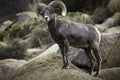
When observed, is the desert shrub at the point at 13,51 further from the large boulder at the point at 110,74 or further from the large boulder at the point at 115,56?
the large boulder at the point at 110,74

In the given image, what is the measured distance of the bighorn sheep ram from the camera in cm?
1562

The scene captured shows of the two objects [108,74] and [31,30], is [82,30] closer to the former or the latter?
[108,74]

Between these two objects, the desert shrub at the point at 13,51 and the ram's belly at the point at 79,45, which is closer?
the ram's belly at the point at 79,45

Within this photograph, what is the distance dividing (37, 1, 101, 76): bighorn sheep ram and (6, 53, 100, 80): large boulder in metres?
0.36

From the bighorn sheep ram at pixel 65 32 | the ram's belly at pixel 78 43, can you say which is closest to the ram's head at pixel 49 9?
the bighorn sheep ram at pixel 65 32

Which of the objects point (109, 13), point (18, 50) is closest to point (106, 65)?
point (18, 50)

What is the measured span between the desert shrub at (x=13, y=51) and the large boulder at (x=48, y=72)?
15860mm

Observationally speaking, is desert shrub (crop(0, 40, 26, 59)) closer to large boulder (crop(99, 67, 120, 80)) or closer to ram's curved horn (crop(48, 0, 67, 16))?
large boulder (crop(99, 67, 120, 80))

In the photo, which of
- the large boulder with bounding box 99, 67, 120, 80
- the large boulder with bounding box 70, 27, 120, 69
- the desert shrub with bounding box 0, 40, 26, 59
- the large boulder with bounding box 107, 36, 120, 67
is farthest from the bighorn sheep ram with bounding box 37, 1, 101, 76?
the desert shrub with bounding box 0, 40, 26, 59

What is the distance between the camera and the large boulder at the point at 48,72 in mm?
15750

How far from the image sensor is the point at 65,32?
15.8 m

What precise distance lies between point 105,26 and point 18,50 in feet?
22.5

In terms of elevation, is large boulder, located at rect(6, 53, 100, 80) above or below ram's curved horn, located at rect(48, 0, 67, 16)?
below

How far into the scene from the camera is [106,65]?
71.3 ft
